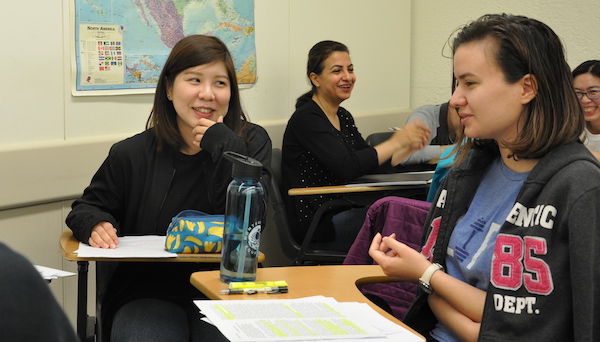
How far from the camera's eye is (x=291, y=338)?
1.39 metres

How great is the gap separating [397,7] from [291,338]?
4.01 meters

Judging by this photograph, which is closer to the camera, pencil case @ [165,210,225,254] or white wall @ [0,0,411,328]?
pencil case @ [165,210,225,254]

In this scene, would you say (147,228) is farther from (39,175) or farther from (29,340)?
(29,340)

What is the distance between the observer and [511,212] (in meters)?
1.65

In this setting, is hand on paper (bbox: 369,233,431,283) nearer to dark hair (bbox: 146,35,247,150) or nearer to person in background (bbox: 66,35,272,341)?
person in background (bbox: 66,35,272,341)

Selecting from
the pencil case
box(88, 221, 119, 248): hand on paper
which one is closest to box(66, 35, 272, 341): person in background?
box(88, 221, 119, 248): hand on paper

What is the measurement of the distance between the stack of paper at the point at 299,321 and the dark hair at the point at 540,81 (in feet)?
1.79

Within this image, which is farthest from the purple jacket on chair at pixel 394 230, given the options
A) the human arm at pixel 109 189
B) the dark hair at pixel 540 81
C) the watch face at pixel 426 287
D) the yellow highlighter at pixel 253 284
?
the human arm at pixel 109 189

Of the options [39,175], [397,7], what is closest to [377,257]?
[39,175]

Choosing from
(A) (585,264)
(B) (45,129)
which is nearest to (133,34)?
(B) (45,129)

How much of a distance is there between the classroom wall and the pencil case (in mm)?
736

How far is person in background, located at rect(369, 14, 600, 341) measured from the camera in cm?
156

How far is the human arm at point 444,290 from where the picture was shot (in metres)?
1.70

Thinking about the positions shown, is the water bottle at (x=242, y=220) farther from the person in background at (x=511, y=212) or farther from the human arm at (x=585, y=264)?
the human arm at (x=585, y=264)
